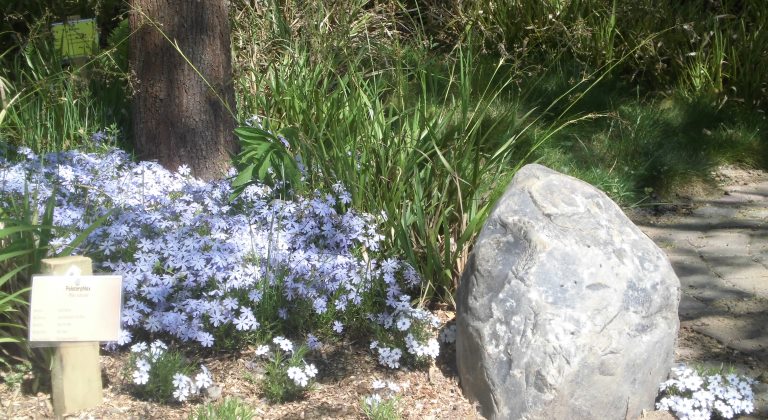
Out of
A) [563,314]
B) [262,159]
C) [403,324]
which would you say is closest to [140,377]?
[403,324]

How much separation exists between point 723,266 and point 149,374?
3104mm

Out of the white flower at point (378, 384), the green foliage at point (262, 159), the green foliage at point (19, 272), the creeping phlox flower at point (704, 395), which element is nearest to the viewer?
the green foliage at point (19, 272)

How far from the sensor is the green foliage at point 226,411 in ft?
9.74

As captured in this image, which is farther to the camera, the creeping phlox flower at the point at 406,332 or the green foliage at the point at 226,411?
the creeping phlox flower at the point at 406,332

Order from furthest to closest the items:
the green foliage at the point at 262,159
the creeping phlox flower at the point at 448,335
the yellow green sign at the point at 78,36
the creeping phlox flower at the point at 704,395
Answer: the yellow green sign at the point at 78,36 → the green foliage at the point at 262,159 → the creeping phlox flower at the point at 448,335 → the creeping phlox flower at the point at 704,395

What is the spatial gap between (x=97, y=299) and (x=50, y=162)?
1.66 m

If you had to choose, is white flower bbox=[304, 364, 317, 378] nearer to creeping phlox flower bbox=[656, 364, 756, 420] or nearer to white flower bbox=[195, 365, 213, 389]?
white flower bbox=[195, 365, 213, 389]

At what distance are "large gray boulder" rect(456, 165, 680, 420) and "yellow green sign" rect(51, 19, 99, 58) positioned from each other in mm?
3434

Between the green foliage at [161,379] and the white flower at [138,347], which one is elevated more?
the white flower at [138,347]

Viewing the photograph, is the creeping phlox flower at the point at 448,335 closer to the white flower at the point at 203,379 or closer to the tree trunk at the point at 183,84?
the white flower at the point at 203,379

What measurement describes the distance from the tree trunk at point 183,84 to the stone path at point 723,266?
258cm

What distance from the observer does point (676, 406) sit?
10.6 ft

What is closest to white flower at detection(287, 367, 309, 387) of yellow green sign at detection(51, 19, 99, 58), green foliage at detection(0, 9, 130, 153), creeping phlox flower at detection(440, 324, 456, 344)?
creeping phlox flower at detection(440, 324, 456, 344)

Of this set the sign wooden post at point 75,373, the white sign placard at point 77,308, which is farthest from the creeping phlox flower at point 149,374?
the white sign placard at point 77,308
